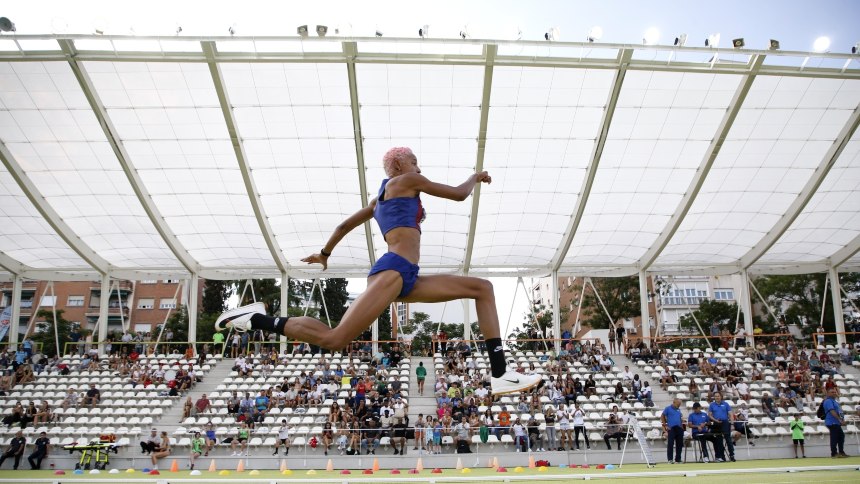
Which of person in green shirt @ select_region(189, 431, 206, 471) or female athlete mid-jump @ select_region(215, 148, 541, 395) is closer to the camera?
female athlete mid-jump @ select_region(215, 148, 541, 395)

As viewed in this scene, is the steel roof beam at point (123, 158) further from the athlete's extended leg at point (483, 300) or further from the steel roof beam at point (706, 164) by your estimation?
the steel roof beam at point (706, 164)

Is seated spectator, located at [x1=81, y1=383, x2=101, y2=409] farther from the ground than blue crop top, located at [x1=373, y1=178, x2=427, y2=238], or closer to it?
closer to it

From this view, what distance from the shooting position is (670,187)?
2411cm

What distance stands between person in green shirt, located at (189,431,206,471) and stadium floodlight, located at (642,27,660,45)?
16.0 meters

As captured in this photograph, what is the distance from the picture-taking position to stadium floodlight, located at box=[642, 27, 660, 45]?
18516 mm

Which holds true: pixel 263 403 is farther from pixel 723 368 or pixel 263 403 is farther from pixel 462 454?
pixel 723 368

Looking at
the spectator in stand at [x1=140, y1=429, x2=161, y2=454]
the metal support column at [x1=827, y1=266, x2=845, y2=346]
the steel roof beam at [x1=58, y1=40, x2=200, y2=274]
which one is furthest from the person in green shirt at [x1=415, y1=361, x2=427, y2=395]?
the metal support column at [x1=827, y1=266, x2=845, y2=346]

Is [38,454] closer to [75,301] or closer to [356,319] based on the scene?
[356,319]

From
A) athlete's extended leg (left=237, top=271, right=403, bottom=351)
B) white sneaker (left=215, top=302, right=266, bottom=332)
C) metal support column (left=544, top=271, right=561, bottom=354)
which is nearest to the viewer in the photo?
athlete's extended leg (left=237, top=271, right=403, bottom=351)

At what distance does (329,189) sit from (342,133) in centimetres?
294

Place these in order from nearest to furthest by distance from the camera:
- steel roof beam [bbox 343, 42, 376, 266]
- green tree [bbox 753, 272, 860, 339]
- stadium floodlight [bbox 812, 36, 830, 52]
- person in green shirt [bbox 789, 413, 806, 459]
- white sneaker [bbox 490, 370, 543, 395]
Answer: white sneaker [bbox 490, 370, 543, 395], person in green shirt [bbox 789, 413, 806, 459], stadium floodlight [bbox 812, 36, 830, 52], steel roof beam [bbox 343, 42, 376, 266], green tree [bbox 753, 272, 860, 339]

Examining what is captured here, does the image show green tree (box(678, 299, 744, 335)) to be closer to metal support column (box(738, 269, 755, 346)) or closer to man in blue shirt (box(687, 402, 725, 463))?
metal support column (box(738, 269, 755, 346))

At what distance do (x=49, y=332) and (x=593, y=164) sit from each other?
4948 centimetres

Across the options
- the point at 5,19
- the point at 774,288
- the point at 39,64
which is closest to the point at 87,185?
the point at 39,64
